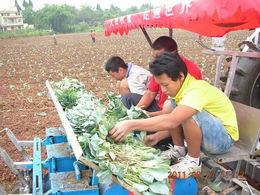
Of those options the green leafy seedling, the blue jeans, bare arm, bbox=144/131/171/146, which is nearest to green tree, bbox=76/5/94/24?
bare arm, bbox=144/131/171/146

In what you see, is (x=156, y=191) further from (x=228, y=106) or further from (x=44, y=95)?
(x=44, y=95)

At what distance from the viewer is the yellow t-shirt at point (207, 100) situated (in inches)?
84.4

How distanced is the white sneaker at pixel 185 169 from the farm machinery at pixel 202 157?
0.14ft

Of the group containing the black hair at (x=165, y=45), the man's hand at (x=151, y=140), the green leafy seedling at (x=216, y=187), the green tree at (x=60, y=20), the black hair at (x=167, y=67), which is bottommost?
the green leafy seedling at (x=216, y=187)

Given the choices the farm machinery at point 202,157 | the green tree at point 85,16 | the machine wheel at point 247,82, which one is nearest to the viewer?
the farm machinery at point 202,157

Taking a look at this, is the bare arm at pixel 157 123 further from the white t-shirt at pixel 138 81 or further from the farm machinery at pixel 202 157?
the white t-shirt at pixel 138 81

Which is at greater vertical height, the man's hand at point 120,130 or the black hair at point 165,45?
the black hair at point 165,45

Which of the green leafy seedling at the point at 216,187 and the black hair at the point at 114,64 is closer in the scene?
the green leafy seedling at the point at 216,187

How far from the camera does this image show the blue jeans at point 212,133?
7.29ft

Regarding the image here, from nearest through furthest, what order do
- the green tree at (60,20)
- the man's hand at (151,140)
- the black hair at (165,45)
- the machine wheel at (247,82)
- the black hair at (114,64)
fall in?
1. the man's hand at (151,140)
2. the black hair at (165,45)
3. the machine wheel at (247,82)
4. the black hair at (114,64)
5. the green tree at (60,20)

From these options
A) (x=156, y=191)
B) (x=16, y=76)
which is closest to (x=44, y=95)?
(x=16, y=76)

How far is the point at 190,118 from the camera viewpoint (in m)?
2.19
